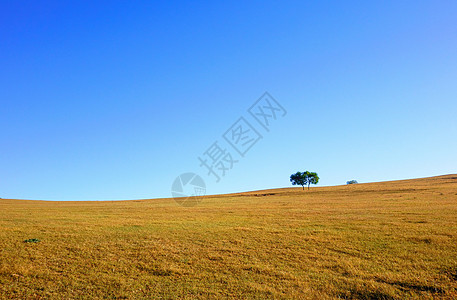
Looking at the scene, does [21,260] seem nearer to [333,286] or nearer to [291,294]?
[291,294]

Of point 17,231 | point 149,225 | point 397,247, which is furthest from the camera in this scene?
point 149,225

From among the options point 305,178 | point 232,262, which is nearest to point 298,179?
point 305,178

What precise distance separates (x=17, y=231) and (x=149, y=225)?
30.7 feet

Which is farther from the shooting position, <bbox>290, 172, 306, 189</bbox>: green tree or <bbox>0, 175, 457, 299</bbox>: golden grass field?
<bbox>290, 172, 306, 189</bbox>: green tree

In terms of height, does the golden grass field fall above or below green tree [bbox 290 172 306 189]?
below

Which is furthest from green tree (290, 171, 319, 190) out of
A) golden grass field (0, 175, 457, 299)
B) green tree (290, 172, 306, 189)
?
golden grass field (0, 175, 457, 299)

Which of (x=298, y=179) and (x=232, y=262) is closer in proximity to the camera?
(x=232, y=262)

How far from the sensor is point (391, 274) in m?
12.6

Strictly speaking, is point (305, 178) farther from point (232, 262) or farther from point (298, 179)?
point (232, 262)

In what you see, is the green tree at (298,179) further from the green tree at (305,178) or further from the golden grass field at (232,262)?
the golden grass field at (232,262)

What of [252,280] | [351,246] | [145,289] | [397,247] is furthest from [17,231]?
[397,247]

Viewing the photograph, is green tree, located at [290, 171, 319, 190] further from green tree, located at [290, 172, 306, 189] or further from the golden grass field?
the golden grass field

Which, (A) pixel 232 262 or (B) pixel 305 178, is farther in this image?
(B) pixel 305 178

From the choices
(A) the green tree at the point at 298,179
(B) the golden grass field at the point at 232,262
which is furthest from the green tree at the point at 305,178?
(B) the golden grass field at the point at 232,262
